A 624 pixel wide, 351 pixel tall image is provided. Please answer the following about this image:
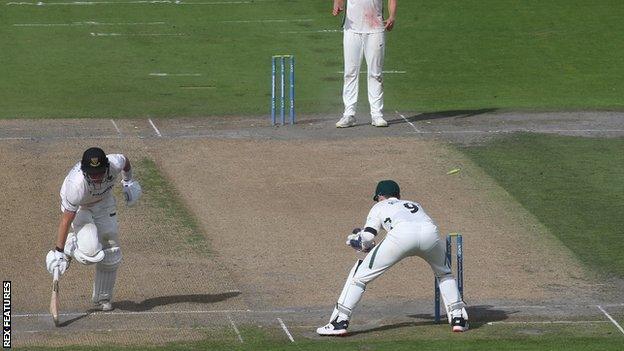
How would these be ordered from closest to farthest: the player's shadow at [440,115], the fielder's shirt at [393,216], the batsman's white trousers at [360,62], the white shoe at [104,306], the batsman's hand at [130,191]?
the fielder's shirt at [393,216]
the white shoe at [104,306]
the batsman's hand at [130,191]
the batsman's white trousers at [360,62]
the player's shadow at [440,115]

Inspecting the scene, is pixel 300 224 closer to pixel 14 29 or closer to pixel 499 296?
pixel 499 296

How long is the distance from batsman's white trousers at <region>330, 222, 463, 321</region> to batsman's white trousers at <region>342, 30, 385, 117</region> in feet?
30.3

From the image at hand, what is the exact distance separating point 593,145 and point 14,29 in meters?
14.8

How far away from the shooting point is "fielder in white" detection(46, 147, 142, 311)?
14977 mm

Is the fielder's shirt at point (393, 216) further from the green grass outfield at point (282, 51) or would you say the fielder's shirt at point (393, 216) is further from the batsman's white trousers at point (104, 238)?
the green grass outfield at point (282, 51)

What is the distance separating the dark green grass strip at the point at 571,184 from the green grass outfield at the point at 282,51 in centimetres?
315

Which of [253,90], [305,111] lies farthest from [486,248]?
[253,90]

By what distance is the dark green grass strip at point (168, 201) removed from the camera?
18.4 meters

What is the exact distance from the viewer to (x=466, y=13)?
113 feet

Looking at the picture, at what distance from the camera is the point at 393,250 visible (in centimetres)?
1449

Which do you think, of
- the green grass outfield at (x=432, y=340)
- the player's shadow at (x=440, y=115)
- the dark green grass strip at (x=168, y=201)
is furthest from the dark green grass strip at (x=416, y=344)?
the player's shadow at (x=440, y=115)

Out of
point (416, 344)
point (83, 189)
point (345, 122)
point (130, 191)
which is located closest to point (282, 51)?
point (345, 122)
